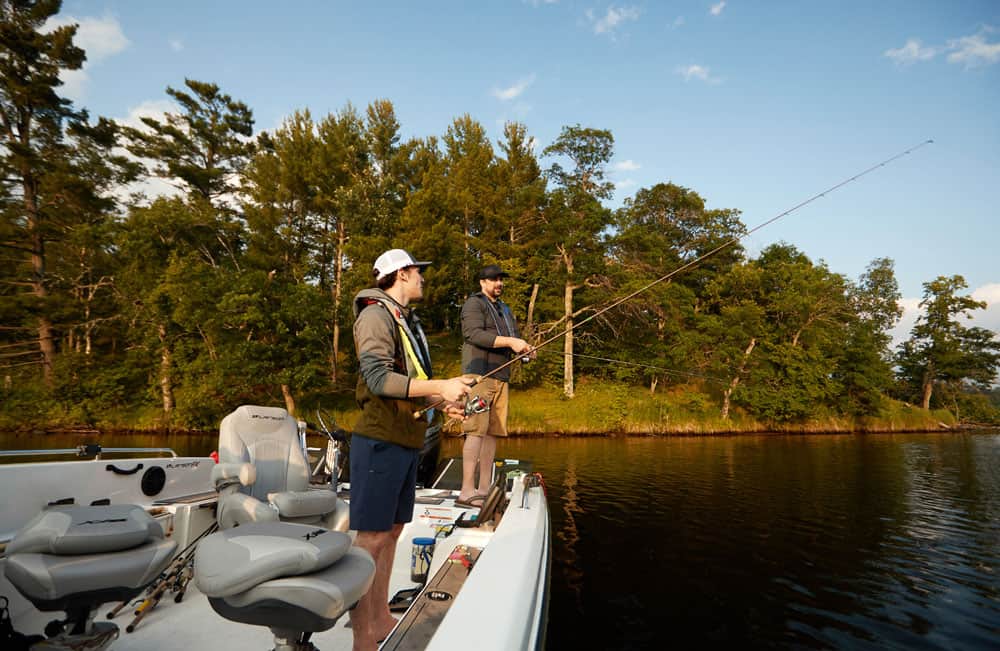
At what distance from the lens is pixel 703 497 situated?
8.35 m

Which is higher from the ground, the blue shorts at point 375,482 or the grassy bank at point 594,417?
the blue shorts at point 375,482

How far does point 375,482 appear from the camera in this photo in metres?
2.12

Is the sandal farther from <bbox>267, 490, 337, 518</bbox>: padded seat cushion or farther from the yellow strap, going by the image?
the yellow strap

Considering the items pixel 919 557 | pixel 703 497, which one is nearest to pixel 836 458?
pixel 703 497

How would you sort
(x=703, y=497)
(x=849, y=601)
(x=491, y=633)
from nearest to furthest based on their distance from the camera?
1. (x=491, y=633)
2. (x=849, y=601)
3. (x=703, y=497)

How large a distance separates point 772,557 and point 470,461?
3761 mm

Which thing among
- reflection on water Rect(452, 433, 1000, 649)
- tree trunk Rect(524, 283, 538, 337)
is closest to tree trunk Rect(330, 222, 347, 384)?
tree trunk Rect(524, 283, 538, 337)

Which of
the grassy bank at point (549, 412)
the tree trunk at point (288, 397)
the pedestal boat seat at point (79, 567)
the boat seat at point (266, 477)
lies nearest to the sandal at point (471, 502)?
the boat seat at point (266, 477)

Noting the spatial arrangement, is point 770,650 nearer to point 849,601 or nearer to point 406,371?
point 849,601

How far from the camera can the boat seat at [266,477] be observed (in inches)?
111

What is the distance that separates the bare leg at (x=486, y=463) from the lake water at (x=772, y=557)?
3.72ft

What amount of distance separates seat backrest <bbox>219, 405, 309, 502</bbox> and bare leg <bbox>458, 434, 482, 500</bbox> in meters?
1.28

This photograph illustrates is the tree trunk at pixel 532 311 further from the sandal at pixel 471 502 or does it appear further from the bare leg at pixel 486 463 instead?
the sandal at pixel 471 502

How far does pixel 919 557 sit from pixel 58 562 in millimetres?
7523
